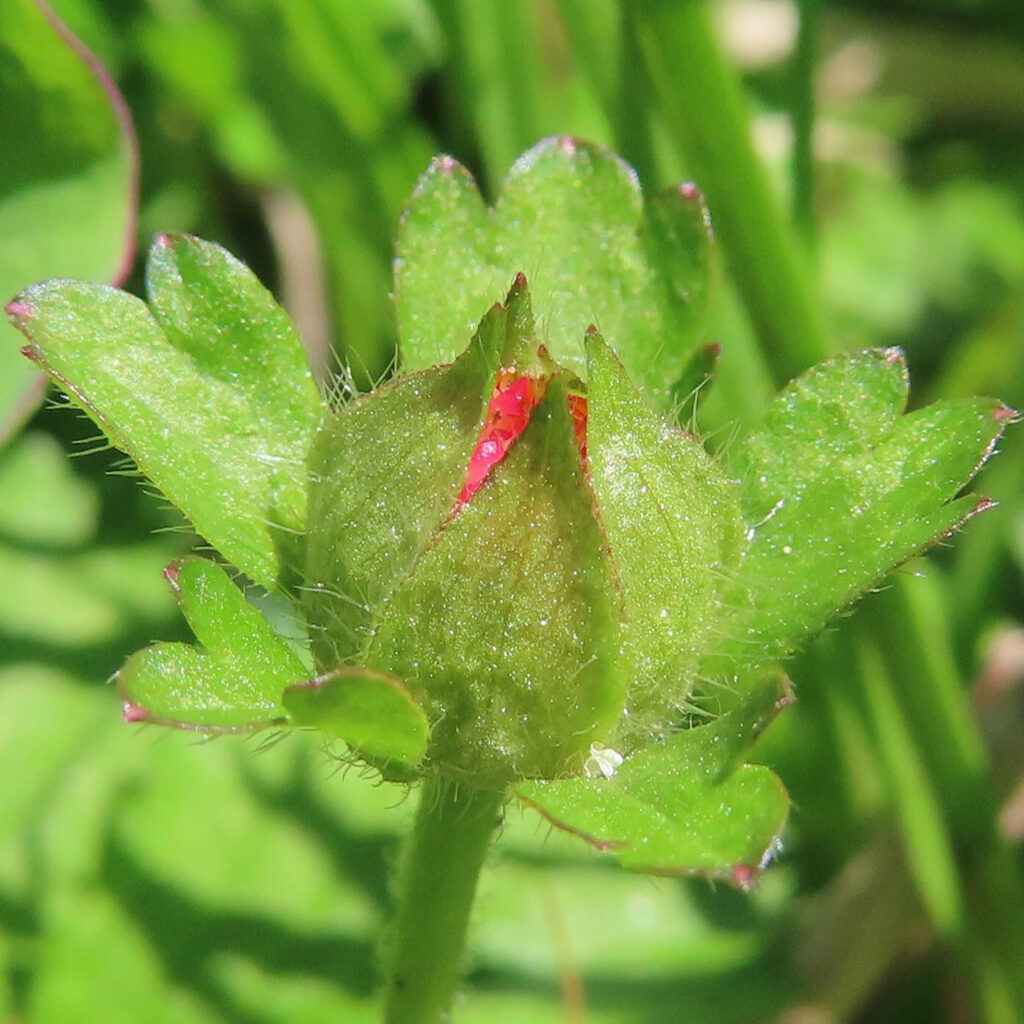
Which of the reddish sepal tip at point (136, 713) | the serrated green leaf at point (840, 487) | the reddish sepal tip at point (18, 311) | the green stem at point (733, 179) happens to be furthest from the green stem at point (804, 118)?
the reddish sepal tip at point (136, 713)

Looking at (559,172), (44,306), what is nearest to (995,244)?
(559,172)

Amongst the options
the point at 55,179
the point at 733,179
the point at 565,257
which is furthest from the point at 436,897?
the point at 55,179

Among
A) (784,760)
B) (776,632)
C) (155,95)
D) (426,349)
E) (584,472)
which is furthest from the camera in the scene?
(155,95)

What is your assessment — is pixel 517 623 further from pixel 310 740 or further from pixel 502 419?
pixel 310 740

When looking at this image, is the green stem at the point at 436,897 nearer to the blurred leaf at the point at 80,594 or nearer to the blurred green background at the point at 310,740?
the blurred green background at the point at 310,740

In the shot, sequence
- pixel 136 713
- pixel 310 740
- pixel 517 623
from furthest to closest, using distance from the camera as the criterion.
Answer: pixel 310 740, pixel 517 623, pixel 136 713

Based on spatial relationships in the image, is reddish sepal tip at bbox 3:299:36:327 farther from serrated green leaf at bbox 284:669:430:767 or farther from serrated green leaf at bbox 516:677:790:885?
serrated green leaf at bbox 516:677:790:885

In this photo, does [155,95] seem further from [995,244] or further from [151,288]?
[995,244]
